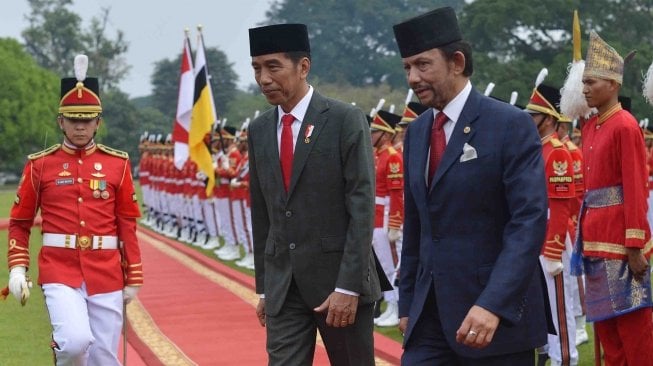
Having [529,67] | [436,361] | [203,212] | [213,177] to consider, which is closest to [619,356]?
[436,361]

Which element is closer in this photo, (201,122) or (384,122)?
(384,122)

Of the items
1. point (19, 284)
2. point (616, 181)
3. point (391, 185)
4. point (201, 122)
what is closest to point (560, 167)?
point (616, 181)

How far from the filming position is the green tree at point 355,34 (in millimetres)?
91750

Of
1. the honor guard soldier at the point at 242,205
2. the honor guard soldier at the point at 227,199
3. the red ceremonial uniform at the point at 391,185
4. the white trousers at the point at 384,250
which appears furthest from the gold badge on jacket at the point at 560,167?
the honor guard soldier at the point at 227,199

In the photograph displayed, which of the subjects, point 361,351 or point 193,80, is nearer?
point 361,351

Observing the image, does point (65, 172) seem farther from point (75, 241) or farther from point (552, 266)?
point (552, 266)

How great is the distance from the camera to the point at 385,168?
12.3 metres

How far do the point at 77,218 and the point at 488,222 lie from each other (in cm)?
332

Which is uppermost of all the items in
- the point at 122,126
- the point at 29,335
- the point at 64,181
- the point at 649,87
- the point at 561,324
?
the point at 122,126

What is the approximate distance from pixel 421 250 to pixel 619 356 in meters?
2.37

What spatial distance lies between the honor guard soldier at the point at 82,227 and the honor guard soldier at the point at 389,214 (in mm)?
4600

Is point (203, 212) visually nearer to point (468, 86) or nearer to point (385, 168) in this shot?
point (385, 168)

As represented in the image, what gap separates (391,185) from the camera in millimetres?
12102

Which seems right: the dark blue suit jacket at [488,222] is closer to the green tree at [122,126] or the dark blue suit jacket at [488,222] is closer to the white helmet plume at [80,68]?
the white helmet plume at [80,68]
